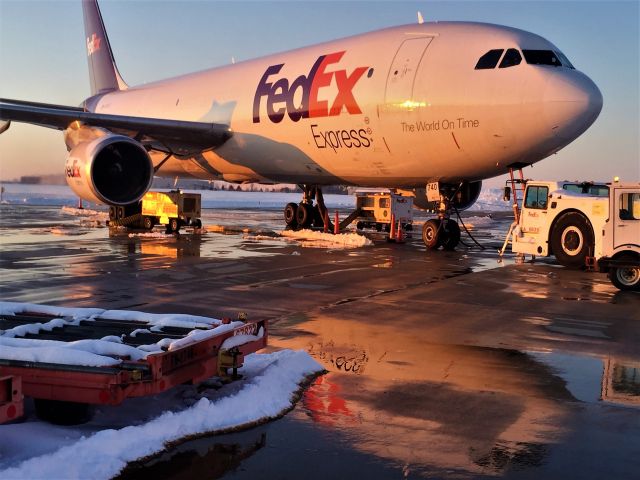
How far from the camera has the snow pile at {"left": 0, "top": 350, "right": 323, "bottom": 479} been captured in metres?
3.75

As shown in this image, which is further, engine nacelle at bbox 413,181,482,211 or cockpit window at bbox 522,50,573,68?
engine nacelle at bbox 413,181,482,211

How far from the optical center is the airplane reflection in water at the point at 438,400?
171 inches

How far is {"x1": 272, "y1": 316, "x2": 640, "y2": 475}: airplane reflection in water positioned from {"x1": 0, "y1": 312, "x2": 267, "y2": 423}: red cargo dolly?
0.78 meters

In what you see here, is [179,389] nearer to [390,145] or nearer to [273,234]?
[390,145]

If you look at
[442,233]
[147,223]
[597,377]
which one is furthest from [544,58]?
[147,223]

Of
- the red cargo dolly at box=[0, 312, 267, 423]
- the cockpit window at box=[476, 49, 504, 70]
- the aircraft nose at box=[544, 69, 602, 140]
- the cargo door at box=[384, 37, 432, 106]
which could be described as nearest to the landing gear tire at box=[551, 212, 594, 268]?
the aircraft nose at box=[544, 69, 602, 140]

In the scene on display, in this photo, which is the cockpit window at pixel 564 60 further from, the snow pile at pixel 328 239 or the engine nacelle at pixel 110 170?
the engine nacelle at pixel 110 170

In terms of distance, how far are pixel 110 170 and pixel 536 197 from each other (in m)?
10.6

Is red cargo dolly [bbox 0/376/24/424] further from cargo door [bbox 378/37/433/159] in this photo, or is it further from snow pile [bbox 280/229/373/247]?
snow pile [bbox 280/229/373/247]

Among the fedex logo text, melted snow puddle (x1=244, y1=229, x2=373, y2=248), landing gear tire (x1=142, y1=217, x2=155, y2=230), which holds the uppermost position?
the fedex logo text

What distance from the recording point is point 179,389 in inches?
215

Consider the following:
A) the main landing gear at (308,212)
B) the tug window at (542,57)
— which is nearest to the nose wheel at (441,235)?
the tug window at (542,57)

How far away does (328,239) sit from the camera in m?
21.3

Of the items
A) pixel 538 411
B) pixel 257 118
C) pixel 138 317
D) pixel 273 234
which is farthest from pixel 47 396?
pixel 273 234
